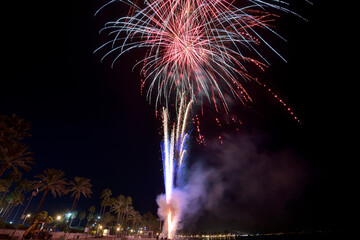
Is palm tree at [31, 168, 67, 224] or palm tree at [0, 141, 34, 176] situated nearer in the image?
Answer: palm tree at [0, 141, 34, 176]

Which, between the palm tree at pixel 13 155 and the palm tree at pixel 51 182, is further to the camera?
the palm tree at pixel 51 182

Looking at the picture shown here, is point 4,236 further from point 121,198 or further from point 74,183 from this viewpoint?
point 121,198

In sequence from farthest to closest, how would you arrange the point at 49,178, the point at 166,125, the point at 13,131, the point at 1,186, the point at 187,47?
1. the point at 1,186
2. the point at 49,178
3. the point at 166,125
4. the point at 13,131
5. the point at 187,47

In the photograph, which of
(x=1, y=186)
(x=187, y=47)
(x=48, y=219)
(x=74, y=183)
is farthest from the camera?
(x=74, y=183)

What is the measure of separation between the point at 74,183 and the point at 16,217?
97.7 metres

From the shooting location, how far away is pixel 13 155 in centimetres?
2562

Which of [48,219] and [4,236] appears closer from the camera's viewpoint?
[4,236]

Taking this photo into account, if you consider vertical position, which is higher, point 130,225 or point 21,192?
point 130,225

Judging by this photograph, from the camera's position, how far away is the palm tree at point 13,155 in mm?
25212

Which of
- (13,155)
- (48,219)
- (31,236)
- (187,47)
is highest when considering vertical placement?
(187,47)

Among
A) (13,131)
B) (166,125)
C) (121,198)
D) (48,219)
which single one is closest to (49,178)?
(48,219)

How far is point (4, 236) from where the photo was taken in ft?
76.1

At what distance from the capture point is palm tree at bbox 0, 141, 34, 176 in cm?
2521

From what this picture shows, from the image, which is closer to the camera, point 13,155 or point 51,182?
point 13,155
